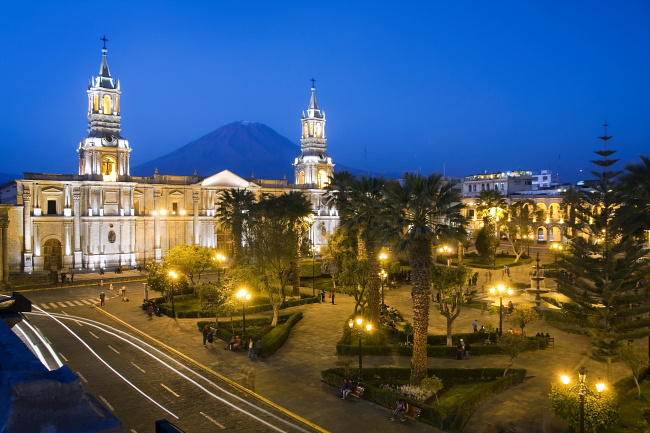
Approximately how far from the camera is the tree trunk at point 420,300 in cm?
2345

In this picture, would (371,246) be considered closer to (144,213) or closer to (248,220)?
(248,220)

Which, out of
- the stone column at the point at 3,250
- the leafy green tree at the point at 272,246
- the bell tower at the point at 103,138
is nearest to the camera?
the leafy green tree at the point at 272,246

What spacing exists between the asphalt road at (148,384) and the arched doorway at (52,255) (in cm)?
2556

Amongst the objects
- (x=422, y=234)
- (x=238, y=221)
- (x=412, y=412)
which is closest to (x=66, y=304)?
(x=238, y=221)

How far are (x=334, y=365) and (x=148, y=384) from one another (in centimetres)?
948

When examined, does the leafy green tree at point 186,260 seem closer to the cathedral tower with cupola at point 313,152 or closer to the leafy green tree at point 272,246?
the leafy green tree at point 272,246

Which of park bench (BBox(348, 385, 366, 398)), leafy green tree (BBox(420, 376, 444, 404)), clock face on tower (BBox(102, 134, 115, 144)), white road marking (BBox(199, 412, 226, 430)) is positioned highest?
clock face on tower (BBox(102, 134, 115, 144))

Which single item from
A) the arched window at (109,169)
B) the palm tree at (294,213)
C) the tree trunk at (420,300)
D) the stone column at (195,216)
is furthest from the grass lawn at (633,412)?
the arched window at (109,169)

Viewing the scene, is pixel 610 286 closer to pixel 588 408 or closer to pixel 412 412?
pixel 588 408

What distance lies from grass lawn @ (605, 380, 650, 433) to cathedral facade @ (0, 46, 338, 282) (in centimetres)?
5429

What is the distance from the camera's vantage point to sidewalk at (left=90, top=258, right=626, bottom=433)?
67.5 ft

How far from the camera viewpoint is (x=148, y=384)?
24.1 m

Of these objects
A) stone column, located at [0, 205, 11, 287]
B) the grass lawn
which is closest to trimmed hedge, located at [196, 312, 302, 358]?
the grass lawn

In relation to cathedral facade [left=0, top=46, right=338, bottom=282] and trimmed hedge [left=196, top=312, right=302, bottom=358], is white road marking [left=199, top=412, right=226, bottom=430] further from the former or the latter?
cathedral facade [left=0, top=46, right=338, bottom=282]
